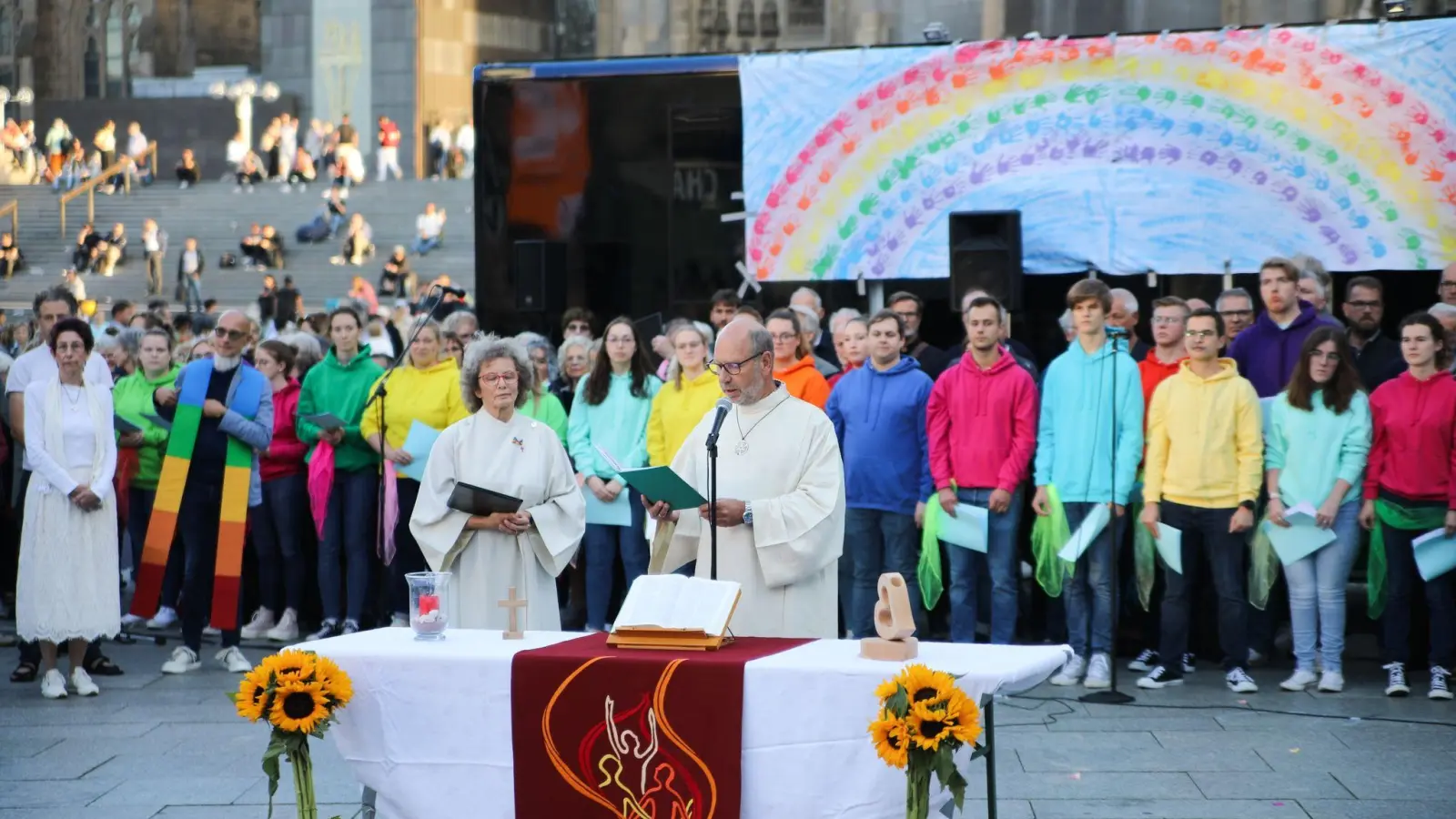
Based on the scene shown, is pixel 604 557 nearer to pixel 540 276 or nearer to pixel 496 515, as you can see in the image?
pixel 540 276

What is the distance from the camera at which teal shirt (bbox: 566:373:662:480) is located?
10.5 meters

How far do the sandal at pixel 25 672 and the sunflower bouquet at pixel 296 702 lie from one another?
4865 mm

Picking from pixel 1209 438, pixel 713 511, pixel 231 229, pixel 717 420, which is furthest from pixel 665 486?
pixel 231 229

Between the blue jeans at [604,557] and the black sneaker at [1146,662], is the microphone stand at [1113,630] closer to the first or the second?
the black sneaker at [1146,662]

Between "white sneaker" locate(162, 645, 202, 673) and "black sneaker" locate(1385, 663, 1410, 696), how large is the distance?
6551 mm

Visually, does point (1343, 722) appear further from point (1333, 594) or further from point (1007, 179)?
point (1007, 179)

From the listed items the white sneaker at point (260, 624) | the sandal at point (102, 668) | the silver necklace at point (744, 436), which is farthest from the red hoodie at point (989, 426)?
the sandal at point (102, 668)

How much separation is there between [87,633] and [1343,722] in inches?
253

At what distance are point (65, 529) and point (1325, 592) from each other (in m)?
6.69

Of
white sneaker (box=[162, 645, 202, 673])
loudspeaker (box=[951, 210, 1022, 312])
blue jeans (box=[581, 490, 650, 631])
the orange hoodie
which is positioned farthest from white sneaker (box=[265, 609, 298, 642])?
loudspeaker (box=[951, 210, 1022, 312])

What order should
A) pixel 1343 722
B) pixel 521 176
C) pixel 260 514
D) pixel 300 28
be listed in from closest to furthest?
pixel 1343 722
pixel 260 514
pixel 521 176
pixel 300 28

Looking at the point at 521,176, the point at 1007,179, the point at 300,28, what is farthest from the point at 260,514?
the point at 300,28

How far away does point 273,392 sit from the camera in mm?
11125

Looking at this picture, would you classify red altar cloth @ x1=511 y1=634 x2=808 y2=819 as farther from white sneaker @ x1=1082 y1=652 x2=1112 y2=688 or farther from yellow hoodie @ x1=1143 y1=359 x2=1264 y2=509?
yellow hoodie @ x1=1143 y1=359 x2=1264 y2=509
